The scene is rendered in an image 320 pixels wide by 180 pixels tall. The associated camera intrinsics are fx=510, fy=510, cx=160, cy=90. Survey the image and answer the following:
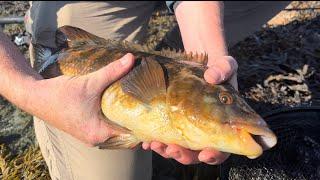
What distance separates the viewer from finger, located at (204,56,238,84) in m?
1.66

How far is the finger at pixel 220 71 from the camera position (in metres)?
1.66

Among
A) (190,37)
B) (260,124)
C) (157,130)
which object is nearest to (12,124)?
(190,37)

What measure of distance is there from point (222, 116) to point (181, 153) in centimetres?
29

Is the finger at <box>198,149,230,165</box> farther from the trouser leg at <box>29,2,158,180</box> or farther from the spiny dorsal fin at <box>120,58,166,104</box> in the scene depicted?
the trouser leg at <box>29,2,158,180</box>

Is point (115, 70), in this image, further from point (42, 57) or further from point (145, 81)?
point (42, 57)

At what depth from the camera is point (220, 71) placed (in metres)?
1.71

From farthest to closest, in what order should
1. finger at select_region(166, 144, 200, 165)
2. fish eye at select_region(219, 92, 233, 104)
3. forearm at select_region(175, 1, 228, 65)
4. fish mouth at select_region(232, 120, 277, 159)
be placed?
forearm at select_region(175, 1, 228, 65)
finger at select_region(166, 144, 200, 165)
fish eye at select_region(219, 92, 233, 104)
fish mouth at select_region(232, 120, 277, 159)

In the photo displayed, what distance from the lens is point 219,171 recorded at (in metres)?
2.32

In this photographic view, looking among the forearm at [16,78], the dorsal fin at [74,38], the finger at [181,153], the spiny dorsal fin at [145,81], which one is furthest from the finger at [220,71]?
the forearm at [16,78]

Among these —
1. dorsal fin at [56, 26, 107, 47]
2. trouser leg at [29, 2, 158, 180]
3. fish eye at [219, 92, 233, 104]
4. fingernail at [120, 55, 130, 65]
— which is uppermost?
fingernail at [120, 55, 130, 65]

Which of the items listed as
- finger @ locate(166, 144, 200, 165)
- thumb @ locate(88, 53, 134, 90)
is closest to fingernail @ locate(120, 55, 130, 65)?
thumb @ locate(88, 53, 134, 90)

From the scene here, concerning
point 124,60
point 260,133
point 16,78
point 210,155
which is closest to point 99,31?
point 16,78

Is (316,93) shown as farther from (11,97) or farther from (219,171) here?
(11,97)

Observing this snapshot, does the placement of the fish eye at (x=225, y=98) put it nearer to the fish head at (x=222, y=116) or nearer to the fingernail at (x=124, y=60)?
the fish head at (x=222, y=116)
